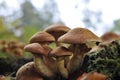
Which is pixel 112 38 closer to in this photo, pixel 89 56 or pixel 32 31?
pixel 89 56

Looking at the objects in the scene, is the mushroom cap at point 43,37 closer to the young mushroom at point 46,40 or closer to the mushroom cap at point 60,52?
the young mushroom at point 46,40

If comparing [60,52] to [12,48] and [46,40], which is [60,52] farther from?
[12,48]

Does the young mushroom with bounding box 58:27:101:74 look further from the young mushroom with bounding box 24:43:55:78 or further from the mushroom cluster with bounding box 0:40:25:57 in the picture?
the mushroom cluster with bounding box 0:40:25:57

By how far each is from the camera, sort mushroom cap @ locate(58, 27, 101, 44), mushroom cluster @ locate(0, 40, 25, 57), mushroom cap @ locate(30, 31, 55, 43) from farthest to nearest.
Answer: mushroom cluster @ locate(0, 40, 25, 57) < mushroom cap @ locate(30, 31, 55, 43) < mushroom cap @ locate(58, 27, 101, 44)

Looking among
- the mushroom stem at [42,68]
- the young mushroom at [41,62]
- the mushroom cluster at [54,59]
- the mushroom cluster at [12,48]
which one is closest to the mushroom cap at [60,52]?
the mushroom cluster at [54,59]

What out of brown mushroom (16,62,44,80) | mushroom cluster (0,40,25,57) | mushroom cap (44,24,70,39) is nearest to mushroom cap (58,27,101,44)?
mushroom cap (44,24,70,39)

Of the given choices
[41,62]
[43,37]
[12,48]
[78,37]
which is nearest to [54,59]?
[41,62]

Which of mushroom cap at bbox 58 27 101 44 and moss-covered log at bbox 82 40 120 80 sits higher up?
mushroom cap at bbox 58 27 101 44
